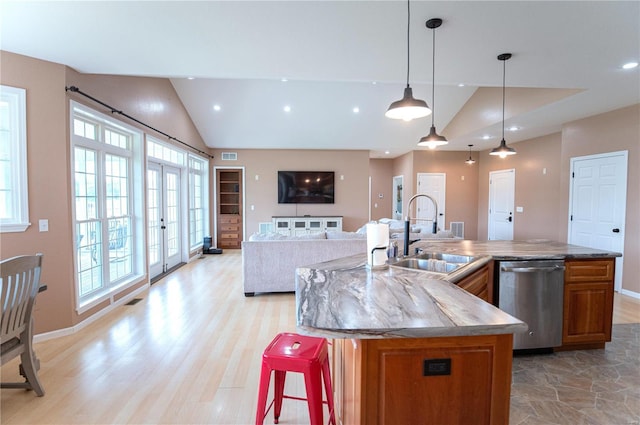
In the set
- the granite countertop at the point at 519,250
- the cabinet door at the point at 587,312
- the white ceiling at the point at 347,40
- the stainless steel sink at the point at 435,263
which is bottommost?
the cabinet door at the point at 587,312

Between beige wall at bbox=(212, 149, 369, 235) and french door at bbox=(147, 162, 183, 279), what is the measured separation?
2.18 metres

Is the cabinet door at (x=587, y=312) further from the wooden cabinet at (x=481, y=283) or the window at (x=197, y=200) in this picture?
the window at (x=197, y=200)

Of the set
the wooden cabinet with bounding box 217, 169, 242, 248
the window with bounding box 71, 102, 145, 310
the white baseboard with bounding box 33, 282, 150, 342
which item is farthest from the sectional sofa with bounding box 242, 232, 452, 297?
the wooden cabinet with bounding box 217, 169, 242, 248

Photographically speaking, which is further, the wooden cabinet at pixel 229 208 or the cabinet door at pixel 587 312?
the wooden cabinet at pixel 229 208

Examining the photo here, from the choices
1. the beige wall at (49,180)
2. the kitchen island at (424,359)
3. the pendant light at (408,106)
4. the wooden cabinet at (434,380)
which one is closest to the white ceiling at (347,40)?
the beige wall at (49,180)

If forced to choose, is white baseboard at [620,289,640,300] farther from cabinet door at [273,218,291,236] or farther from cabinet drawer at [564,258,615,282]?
cabinet door at [273,218,291,236]

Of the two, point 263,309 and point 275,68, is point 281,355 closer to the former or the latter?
point 263,309

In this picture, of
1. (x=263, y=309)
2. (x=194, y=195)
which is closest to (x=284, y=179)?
(x=194, y=195)

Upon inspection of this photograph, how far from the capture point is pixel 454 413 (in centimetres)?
125

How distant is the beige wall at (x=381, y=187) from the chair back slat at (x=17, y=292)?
30.8 feet

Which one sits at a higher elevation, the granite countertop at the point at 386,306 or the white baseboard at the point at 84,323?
the granite countertop at the point at 386,306

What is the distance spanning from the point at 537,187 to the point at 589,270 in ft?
15.0

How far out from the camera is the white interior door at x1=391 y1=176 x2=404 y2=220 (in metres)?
9.95

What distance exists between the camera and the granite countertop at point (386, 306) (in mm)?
1161
